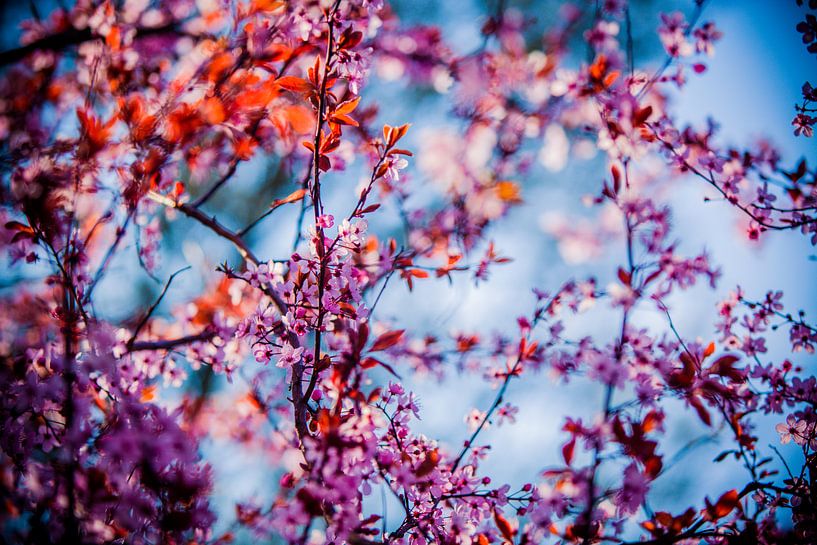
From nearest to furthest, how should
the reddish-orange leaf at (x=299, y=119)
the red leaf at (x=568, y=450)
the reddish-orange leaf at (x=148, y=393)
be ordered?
the red leaf at (x=568, y=450) < the reddish-orange leaf at (x=148, y=393) < the reddish-orange leaf at (x=299, y=119)

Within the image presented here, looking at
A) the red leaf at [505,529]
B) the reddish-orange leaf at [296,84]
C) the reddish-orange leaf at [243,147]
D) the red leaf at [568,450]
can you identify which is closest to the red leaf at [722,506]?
the red leaf at [568,450]

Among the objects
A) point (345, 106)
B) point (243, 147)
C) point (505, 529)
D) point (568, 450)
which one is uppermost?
point (243, 147)

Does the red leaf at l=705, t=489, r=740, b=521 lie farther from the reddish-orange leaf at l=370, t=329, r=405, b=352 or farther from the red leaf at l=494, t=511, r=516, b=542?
the reddish-orange leaf at l=370, t=329, r=405, b=352

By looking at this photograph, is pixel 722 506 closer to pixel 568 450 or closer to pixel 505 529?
pixel 568 450

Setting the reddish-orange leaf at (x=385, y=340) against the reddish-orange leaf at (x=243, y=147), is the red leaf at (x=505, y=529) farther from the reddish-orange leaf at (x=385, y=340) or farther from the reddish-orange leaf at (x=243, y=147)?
the reddish-orange leaf at (x=243, y=147)

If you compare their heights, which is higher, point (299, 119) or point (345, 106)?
point (299, 119)

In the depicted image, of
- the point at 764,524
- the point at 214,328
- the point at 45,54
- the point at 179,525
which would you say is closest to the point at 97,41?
the point at 45,54

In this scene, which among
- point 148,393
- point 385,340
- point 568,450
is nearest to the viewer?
point 385,340

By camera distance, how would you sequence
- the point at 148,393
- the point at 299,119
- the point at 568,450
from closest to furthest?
the point at 568,450 < the point at 148,393 < the point at 299,119

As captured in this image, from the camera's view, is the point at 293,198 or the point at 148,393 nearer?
the point at 293,198

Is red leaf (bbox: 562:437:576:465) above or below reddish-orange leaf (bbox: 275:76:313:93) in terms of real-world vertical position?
below

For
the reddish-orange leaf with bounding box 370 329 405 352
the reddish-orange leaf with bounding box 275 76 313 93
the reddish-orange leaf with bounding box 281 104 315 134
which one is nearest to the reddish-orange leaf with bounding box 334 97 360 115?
the reddish-orange leaf with bounding box 275 76 313 93

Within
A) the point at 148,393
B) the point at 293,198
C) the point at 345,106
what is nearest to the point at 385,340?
the point at 293,198

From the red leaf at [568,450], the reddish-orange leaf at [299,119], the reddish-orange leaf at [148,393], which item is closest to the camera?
the red leaf at [568,450]
